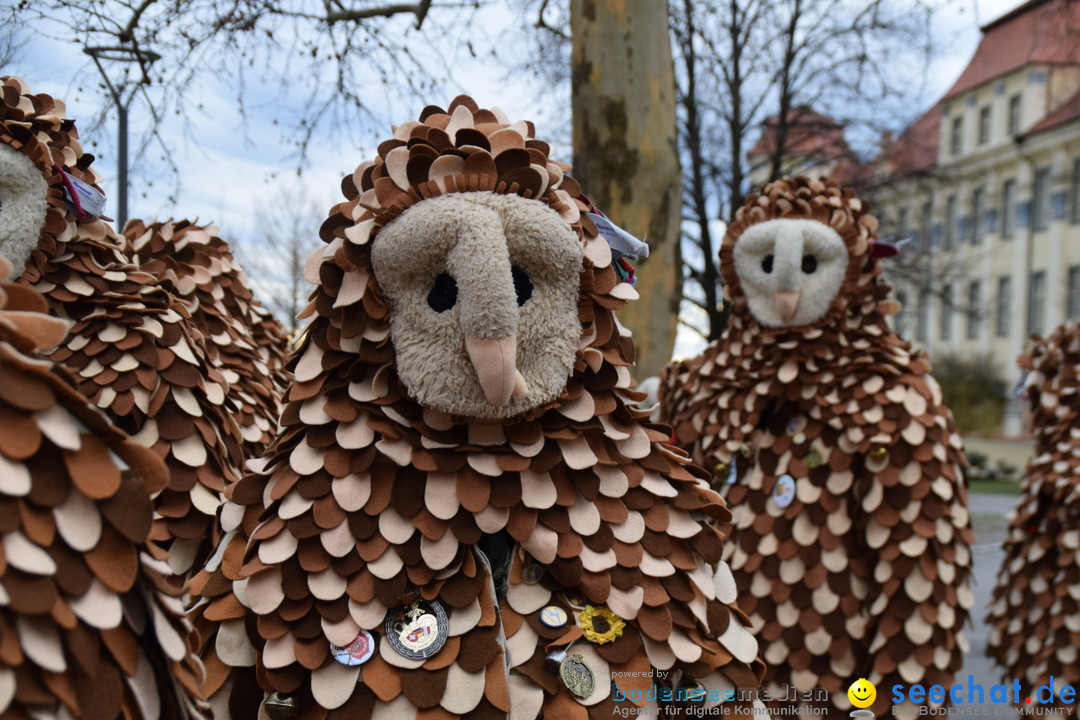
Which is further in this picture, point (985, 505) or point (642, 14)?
point (985, 505)

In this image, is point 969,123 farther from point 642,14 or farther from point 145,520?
point 145,520

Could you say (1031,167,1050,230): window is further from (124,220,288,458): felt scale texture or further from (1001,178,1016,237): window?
(124,220,288,458): felt scale texture

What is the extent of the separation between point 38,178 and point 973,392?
2002cm

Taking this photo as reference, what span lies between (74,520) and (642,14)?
2881 mm

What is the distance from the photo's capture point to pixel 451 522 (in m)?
1.30

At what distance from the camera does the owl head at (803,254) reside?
2377 millimetres

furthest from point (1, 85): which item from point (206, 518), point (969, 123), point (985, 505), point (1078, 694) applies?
point (969, 123)

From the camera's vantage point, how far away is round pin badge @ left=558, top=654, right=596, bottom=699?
1256 millimetres

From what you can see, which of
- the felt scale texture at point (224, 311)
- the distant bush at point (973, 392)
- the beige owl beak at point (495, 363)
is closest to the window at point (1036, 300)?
the distant bush at point (973, 392)

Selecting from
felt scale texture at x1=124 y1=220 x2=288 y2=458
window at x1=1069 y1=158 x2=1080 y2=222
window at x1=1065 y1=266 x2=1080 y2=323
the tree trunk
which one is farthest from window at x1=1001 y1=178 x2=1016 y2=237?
felt scale texture at x1=124 y1=220 x2=288 y2=458

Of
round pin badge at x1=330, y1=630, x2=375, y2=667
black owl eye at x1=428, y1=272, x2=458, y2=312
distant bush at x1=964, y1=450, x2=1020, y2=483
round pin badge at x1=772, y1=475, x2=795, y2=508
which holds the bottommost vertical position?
distant bush at x1=964, y1=450, x2=1020, y2=483

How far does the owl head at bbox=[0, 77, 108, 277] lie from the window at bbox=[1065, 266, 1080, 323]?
21325 mm

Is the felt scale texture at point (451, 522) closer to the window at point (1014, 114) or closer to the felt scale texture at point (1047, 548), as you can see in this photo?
the felt scale texture at point (1047, 548)

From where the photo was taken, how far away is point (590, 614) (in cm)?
132
